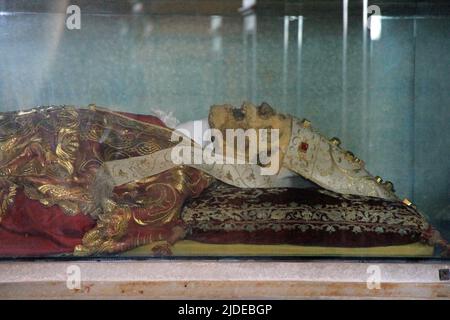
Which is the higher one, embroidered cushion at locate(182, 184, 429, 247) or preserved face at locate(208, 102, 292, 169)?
preserved face at locate(208, 102, 292, 169)

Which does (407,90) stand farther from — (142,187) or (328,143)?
(142,187)

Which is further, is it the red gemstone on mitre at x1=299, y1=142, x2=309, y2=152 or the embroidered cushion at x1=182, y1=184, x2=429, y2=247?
the red gemstone on mitre at x1=299, y1=142, x2=309, y2=152

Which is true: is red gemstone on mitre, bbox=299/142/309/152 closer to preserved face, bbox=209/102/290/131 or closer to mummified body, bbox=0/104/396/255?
mummified body, bbox=0/104/396/255

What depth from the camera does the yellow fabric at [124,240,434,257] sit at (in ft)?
10.2

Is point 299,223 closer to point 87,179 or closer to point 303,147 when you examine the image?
point 303,147

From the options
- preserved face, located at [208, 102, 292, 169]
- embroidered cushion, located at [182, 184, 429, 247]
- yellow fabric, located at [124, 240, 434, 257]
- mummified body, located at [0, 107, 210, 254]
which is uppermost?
preserved face, located at [208, 102, 292, 169]

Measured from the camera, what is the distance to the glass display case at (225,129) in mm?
3111

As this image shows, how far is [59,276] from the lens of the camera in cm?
301

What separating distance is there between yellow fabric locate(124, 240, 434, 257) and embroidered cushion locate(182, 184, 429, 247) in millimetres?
20

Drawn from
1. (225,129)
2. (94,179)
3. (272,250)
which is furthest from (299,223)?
(94,179)

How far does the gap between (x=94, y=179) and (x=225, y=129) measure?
0.61 m

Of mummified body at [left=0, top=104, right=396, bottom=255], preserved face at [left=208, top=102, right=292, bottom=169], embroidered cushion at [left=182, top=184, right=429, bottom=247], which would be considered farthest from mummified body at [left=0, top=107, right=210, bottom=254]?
preserved face at [left=208, top=102, right=292, bottom=169]
